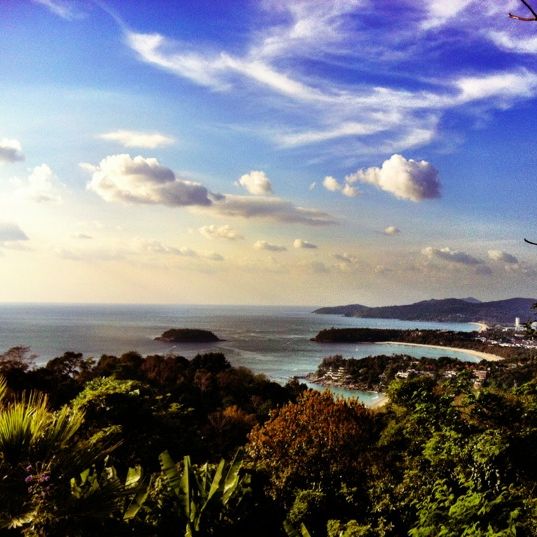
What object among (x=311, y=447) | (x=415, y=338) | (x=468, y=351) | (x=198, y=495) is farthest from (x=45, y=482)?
(x=415, y=338)

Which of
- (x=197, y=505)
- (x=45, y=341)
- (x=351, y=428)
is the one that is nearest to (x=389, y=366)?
(x=351, y=428)

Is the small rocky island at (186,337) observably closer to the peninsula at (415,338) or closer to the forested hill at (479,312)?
the peninsula at (415,338)

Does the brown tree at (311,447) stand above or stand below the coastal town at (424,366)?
above

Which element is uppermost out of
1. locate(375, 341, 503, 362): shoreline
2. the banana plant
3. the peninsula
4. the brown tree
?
the banana plant

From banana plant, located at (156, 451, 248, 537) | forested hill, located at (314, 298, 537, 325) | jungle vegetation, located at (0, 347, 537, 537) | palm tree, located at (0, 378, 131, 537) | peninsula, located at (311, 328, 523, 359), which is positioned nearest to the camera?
palm tree, located at (0, 378, 131, 537)

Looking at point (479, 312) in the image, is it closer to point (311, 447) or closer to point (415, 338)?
point (415, 338)

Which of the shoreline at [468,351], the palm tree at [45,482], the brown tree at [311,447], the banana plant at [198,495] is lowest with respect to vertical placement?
the shoreline at [468,351]

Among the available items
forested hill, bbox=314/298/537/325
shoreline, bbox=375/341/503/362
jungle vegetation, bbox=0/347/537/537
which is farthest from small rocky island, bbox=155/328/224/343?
forested hill, bbox=314/298/537/325

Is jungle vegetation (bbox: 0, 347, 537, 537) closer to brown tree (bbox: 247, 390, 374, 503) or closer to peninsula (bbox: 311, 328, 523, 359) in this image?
brown tree (bbox: 247, 390, 374, 503)

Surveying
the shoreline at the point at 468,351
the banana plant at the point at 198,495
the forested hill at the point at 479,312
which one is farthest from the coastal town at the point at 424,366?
the forested hill at the point at 479,312
